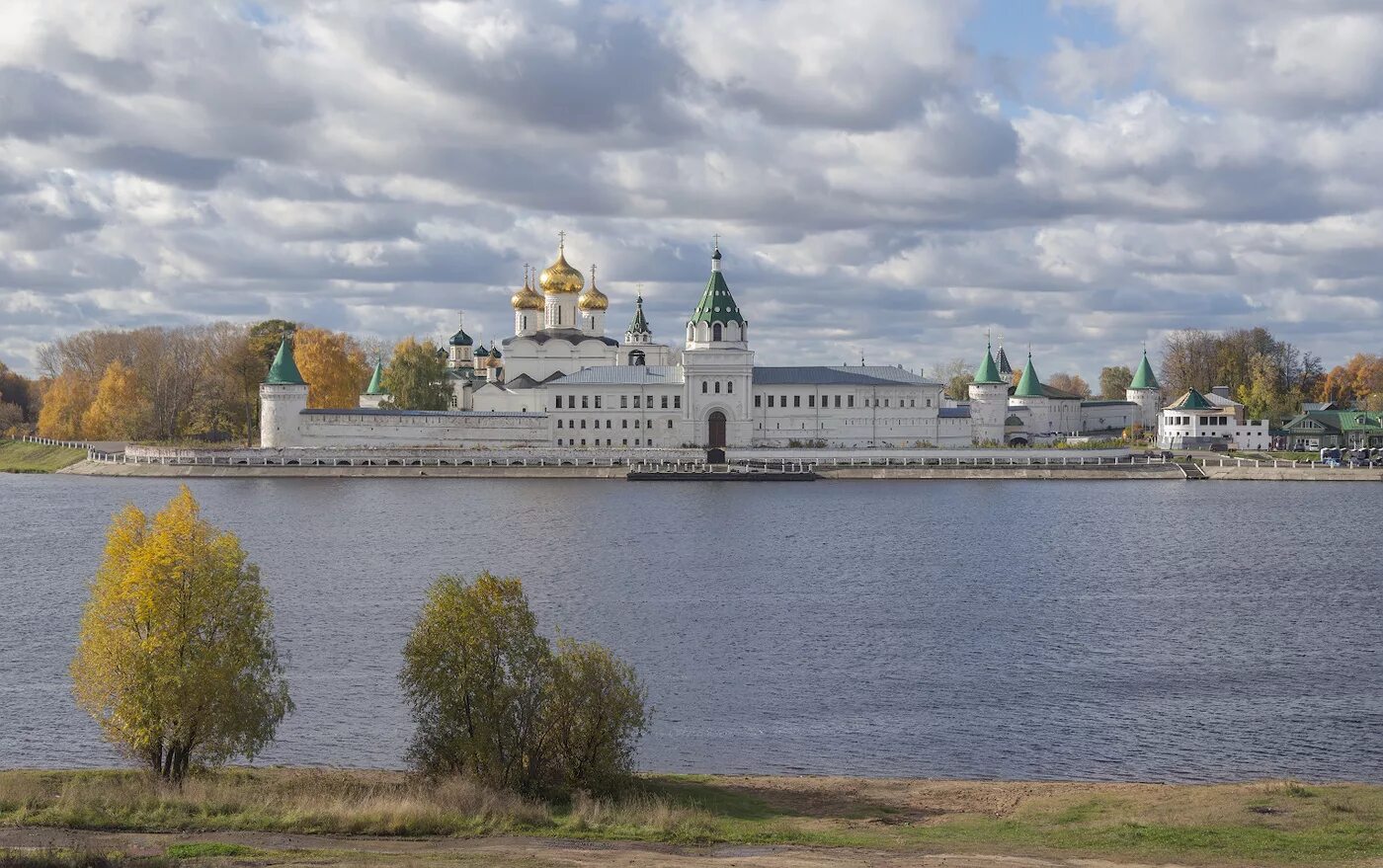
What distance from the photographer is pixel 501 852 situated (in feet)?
43.7

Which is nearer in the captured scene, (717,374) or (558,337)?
(717,374)

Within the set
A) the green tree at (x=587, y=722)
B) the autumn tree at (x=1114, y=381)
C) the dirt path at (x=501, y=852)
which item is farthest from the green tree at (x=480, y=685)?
the autumn tree at (x=1114, y=381)

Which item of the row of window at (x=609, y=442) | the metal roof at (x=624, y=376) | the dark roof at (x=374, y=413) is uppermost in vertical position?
the metal roof at (x=624, y=376)

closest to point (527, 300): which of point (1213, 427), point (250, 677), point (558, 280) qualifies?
point (558, 280)

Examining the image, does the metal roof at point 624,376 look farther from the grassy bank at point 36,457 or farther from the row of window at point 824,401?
the grassy bank at point 36,457

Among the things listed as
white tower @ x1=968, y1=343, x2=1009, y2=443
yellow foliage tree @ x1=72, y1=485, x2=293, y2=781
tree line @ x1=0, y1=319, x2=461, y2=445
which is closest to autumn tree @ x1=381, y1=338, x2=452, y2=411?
tree line @ x1=0, y1=319, x2=461, y2=445

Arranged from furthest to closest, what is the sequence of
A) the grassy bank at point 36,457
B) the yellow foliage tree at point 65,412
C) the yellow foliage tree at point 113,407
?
1. the yellow foliage tree at point 65,412
2. the yellow foliage tree at point 113,407
3. the grassy bank at point 36,457

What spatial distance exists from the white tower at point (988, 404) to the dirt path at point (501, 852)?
67.0 m

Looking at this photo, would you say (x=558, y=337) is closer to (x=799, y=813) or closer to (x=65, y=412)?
(x=65, y=412)

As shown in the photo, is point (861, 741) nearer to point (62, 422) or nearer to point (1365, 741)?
point (1365, 741)

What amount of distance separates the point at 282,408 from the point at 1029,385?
40.5 m

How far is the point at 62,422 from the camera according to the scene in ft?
277

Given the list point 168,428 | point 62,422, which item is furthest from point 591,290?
point 62,422

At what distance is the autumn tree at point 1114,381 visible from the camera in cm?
11812
